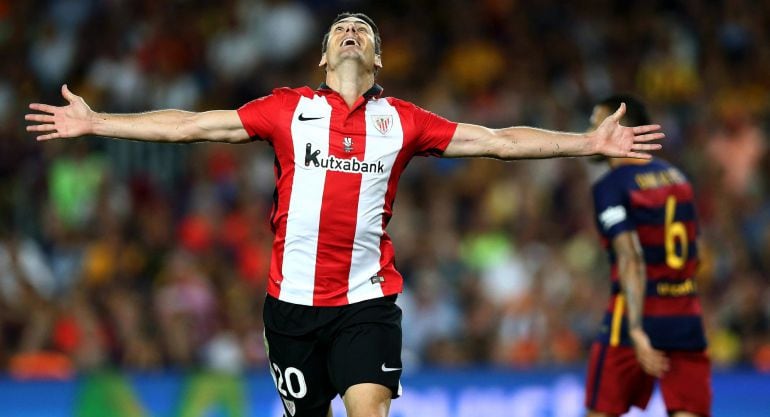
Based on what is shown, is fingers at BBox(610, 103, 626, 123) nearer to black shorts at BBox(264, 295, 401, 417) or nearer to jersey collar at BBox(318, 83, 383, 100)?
jersey collar at BBox(318, 83, 383, 100)

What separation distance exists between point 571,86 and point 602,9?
118 cm

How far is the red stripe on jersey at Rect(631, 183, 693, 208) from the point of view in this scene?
7738 millimetres

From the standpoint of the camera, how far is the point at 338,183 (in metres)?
6.31

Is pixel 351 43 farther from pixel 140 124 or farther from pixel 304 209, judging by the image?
pixel 140 124

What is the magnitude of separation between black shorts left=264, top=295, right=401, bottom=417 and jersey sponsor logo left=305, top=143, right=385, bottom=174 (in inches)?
23.4

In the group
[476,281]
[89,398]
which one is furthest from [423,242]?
[89,398]

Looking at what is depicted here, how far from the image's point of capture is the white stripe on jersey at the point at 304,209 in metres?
6.32

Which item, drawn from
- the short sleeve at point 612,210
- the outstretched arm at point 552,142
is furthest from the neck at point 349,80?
the short sleeve at point 612,210

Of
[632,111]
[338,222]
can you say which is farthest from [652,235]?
[338,222]

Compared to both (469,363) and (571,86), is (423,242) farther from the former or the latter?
(571,86)

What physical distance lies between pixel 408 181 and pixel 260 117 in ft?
23.0

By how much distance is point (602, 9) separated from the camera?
15.2 metres

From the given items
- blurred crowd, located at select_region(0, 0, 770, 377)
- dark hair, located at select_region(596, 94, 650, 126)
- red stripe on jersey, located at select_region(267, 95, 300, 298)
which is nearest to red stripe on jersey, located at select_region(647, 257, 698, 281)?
dark hair, located at select_region(596, 94, 650, 126)

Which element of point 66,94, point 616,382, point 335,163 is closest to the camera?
point 66,94
